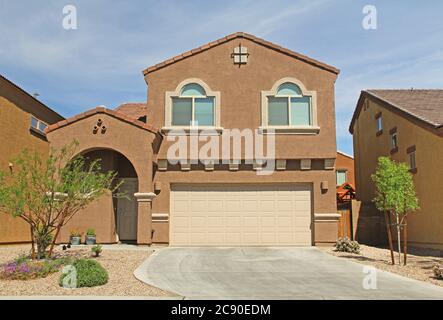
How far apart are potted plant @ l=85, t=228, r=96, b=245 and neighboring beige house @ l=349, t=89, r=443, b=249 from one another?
1141 cm

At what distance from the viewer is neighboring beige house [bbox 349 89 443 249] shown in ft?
55.4

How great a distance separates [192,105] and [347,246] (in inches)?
321

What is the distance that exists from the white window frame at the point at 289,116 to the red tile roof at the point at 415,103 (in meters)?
3.97

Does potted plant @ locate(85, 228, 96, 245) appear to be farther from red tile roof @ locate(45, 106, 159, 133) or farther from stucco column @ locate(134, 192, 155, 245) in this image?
red tile roof @ locate(45, 106, 159, 133)

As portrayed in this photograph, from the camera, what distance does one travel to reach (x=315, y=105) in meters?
18.6

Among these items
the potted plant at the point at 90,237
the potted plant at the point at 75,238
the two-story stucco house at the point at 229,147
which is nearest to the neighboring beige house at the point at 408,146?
the two-story stucco house at the point at 229,147

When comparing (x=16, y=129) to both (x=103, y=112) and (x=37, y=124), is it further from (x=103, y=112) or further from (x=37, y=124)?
(x=103, y=112)

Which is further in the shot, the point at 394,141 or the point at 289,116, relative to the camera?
the point at 394,141

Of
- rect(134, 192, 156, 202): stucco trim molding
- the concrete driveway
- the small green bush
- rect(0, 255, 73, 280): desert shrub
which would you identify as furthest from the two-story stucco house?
the small green bush

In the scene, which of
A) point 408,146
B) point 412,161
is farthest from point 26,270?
point 408,146

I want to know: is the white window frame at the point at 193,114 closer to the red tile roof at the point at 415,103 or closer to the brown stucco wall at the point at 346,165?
the red tile roof at the point at 415,103

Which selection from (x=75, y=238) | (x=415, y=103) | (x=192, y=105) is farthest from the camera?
(x=415, y=103)

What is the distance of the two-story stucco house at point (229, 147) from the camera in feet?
58.9

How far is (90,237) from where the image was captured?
17.4 m
